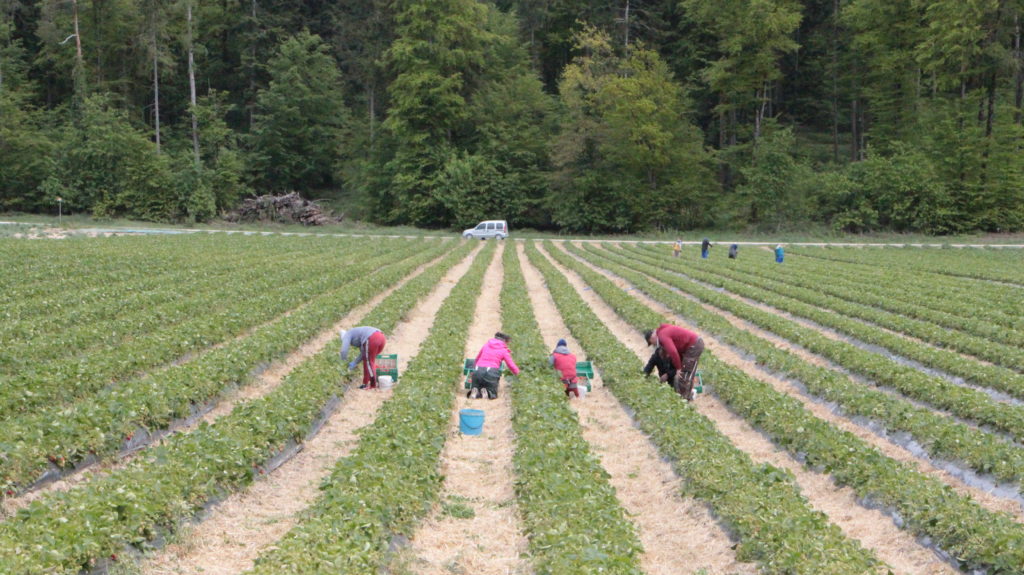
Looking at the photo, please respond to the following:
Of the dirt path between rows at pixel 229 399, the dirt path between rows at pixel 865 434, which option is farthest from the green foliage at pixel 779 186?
the dirt path between rows at pixel 229 399

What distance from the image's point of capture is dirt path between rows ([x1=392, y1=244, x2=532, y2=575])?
25.8 ft

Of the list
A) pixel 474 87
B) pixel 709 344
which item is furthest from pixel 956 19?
pixel 709 344

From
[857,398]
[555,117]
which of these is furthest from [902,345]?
[555,117]

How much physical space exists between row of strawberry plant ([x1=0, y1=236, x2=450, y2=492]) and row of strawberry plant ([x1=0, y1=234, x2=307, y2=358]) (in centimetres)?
327

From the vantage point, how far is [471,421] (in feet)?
40.2

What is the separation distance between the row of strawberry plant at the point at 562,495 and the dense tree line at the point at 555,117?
55.8 meters

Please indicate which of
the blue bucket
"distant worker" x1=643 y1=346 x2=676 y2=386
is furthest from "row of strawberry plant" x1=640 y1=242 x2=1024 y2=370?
the blue bucket

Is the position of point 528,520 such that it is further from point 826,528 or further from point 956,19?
point 956,19

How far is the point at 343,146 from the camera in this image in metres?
77.9

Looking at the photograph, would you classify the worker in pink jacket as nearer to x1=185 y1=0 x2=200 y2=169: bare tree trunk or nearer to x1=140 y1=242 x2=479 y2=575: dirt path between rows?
x1=140 y1=242 x2=479 y2=575: dirt path between rows

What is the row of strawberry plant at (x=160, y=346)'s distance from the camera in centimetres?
1180

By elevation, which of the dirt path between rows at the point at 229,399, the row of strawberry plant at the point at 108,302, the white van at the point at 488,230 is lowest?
the dirt path between rows at the point at 229,399

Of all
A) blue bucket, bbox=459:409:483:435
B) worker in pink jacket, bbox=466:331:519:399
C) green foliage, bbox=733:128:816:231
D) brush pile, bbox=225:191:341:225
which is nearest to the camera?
blue bucket, bbox=459:409:483:435

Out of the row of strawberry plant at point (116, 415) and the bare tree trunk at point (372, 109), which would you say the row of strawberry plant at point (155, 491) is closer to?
the row of strawberry plant at point (116, 415)
